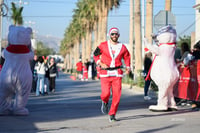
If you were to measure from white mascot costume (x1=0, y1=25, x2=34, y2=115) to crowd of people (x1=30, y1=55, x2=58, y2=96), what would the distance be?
8556 millimetres

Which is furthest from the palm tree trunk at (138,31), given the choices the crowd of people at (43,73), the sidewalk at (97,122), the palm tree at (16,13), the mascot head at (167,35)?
the palm tree at (16,13)

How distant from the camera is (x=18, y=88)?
11562 millimetres

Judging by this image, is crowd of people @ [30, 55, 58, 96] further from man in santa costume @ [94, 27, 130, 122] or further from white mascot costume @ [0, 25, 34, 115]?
man in santa costume @ [94, 27, 130, 122]

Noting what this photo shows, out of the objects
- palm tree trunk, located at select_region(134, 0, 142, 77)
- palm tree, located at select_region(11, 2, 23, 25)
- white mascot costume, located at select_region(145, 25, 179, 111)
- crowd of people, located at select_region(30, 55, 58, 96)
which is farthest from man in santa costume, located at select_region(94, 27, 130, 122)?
palm tree, located at select_region(11, 2, 23, 25)

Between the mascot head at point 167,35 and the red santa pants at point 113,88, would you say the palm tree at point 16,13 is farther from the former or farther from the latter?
the red santa pants at point 113,88

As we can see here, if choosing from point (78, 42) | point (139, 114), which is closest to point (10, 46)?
point (139, 114)

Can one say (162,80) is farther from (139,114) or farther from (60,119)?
(60,119)

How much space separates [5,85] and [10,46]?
0.97 m

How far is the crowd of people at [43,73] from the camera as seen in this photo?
20.5m

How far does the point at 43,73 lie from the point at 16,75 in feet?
29.7

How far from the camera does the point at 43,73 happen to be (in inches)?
811

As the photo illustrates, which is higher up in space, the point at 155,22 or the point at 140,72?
the point at 155,22

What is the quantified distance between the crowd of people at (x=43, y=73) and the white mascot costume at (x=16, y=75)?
Answer: 856 centimetres

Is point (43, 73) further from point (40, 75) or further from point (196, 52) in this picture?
point (196, 52)
